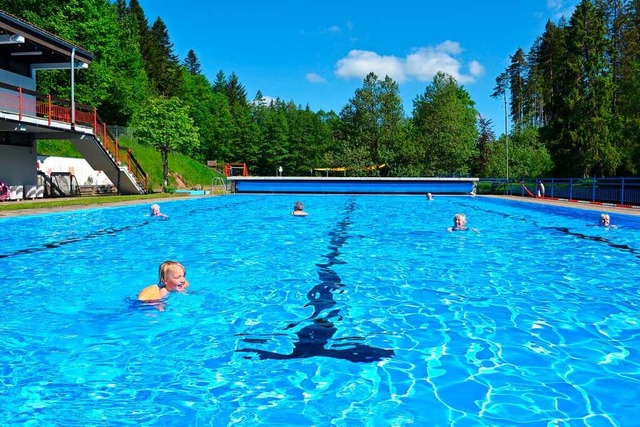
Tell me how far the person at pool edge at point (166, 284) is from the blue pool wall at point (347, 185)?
28.3 meters

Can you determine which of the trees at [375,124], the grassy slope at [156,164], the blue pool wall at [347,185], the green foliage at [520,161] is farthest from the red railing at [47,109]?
the green foliage at [520,161]

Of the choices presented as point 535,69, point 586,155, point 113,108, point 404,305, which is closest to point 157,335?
point 404,305

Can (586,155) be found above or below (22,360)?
above

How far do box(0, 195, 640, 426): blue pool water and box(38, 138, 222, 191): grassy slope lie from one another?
1067 inches

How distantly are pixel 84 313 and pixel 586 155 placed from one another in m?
41.3

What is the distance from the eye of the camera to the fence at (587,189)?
20011mm

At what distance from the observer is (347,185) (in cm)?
3569

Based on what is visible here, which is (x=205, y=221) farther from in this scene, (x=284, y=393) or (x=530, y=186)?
(x=530, y=186)

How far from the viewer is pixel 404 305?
6117 millimetres

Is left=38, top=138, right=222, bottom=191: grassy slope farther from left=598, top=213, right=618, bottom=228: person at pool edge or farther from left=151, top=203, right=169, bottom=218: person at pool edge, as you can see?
left=598, top=213, right=618, bottom=228: person at pool edge

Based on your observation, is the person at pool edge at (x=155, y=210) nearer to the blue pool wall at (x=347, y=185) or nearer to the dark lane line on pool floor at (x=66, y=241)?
the dark lane line on pool floor at (x=66, y=241)

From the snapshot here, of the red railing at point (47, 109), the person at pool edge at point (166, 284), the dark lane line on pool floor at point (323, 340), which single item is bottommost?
the dark lane line on pool floor at point (323, 340)

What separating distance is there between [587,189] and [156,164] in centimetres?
3496

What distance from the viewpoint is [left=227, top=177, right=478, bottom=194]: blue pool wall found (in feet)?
114
